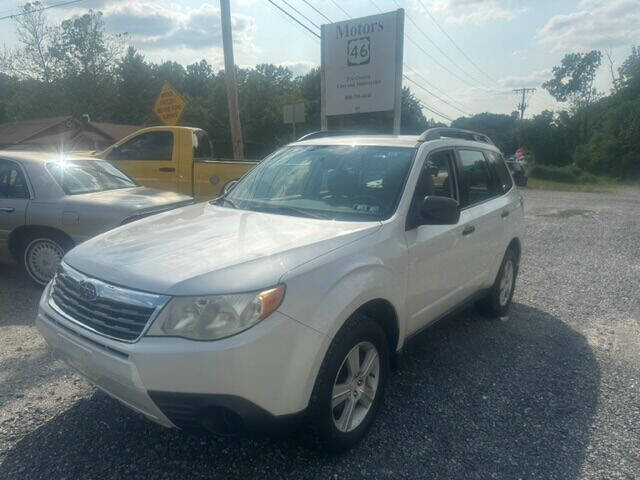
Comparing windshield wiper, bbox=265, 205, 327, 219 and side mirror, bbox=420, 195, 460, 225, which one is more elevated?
side mirror, bbox=420, 195, 460, 225

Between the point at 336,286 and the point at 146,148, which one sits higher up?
the point at 146,148

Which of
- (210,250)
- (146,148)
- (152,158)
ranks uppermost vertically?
(146,148)

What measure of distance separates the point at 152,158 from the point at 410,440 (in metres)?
7.70

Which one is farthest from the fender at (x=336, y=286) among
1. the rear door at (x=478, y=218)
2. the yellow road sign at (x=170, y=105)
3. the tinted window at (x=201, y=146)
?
the yellow road sign at (x=170, y=105)

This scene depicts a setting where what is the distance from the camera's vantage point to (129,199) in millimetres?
5766

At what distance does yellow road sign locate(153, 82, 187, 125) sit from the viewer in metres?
10.9

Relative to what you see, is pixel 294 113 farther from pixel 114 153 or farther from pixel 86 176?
pixel 86 176

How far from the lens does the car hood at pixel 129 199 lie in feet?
18.0

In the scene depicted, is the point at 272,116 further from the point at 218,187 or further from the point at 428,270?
the point at 428,270

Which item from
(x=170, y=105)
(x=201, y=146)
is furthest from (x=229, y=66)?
(x=201, y=146)

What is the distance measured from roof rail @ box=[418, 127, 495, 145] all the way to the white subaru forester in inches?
1.5

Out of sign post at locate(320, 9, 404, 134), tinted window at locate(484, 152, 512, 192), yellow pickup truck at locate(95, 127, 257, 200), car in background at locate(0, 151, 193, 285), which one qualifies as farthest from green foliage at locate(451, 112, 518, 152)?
car in background at locate(0, 151, 193, 285)

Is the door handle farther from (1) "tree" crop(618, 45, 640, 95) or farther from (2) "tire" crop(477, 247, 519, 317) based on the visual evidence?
(1) "tree" crop(618, 45, 640, 95)

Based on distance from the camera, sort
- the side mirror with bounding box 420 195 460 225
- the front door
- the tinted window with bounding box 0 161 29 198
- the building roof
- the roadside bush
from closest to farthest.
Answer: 1. the side mirror with bounding box 420 195 460 225
2. the front door
3. the tinted window with bounding box 0 161 29 198
4. the building roof
5. the roadside bush
